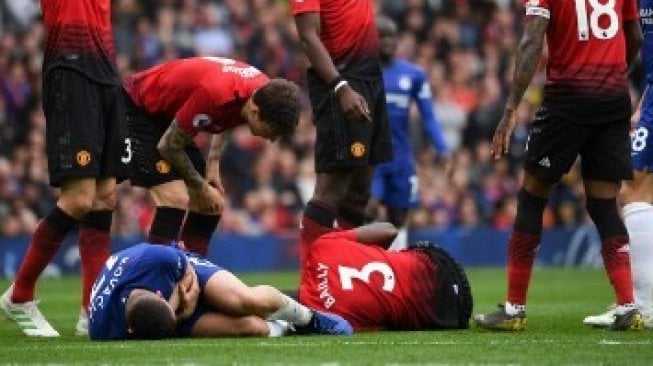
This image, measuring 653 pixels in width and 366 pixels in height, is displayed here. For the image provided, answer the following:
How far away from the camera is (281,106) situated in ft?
33.7

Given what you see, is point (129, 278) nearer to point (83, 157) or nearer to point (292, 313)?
point (292, 313)

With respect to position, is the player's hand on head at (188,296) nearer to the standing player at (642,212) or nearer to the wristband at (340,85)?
the wristband at (340,85)

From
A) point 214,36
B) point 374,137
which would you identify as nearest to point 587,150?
point 374,137

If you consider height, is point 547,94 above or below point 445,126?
above

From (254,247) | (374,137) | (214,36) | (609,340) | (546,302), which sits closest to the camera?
(609,340)

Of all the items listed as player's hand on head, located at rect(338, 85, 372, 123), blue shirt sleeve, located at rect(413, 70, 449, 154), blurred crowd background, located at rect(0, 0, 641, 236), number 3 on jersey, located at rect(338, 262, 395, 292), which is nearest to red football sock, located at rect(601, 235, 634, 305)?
number 3 on jersey, located at rect(338, 262, 395, 292)

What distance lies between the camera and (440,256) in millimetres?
10859

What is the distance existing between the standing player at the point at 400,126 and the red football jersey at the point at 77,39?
231 inches

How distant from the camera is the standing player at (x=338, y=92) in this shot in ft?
37.7

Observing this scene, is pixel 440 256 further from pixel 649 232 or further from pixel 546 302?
pixel 546 302

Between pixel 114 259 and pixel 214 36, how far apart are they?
46.5ft

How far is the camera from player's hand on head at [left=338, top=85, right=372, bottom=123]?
36.7 ft

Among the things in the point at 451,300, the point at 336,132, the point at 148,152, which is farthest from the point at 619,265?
the point at 148,152

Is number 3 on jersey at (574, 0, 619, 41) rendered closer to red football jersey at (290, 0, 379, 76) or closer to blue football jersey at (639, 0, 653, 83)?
blue football jersey at (639, 0, 653, 83)
